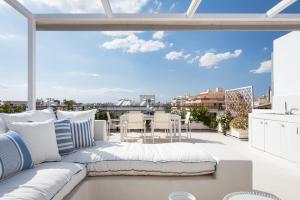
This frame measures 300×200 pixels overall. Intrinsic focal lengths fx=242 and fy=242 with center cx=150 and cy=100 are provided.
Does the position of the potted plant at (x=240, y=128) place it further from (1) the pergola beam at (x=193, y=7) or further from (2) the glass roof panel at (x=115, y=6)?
(1) the pergola beam at (x=193, y=7)

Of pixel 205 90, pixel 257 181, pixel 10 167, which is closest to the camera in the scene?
pixel 10 167

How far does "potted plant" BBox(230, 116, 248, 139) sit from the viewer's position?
6574 mm

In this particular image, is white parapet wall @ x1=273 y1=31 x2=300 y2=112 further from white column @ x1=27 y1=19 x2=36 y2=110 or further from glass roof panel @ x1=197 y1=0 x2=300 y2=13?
white column @ x1=27 y1=19 x2=36 y2=110

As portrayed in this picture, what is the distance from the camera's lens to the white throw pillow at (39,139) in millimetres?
2059

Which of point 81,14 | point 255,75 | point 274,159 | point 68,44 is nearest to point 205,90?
point 255,75

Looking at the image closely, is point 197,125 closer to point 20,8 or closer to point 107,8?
point 107,8

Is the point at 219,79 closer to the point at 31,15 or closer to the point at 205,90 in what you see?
the point at 205,90

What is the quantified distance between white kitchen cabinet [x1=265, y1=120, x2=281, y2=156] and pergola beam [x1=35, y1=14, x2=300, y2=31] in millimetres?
1711

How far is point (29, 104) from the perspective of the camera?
4.05m

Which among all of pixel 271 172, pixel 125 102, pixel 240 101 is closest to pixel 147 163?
pixel 271 172

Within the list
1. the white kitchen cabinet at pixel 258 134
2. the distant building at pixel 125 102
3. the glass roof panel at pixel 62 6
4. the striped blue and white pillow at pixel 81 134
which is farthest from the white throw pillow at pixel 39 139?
the distant building at pixel 125 102

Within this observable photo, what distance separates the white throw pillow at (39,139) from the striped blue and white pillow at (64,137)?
16 cm

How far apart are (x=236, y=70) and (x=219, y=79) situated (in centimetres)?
114

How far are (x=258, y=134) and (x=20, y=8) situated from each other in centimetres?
479
